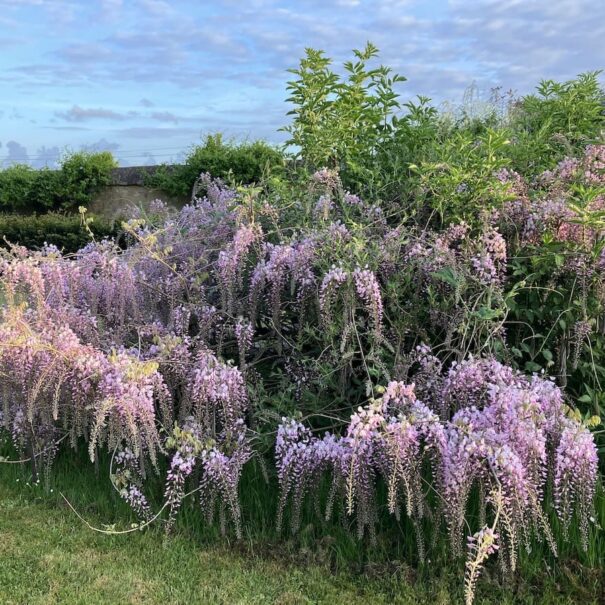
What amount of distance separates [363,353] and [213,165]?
887 centimetres

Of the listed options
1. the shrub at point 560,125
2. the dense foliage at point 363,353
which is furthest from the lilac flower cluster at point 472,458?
the shrub at point 560,125

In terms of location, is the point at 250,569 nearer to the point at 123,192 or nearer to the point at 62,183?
Answer: the point at 123,192

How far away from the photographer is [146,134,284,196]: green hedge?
38.0 feet

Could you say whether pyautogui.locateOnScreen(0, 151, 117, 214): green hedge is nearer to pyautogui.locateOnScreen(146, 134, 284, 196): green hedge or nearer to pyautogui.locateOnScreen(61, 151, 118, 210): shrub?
pyautogui.locateOnScreen(61, 151, 118, 210): shrub

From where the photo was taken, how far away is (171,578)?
9.79 ft

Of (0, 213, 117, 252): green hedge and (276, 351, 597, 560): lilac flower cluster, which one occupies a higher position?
(0, 213, 117, 252): green hedge

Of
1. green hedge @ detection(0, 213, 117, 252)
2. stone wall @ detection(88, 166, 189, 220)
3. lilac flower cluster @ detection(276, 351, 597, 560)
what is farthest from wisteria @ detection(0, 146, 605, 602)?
stone wall @ detection(88, 166, 189, 220)

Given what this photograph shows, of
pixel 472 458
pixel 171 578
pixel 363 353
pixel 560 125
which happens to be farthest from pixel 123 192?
pixel 472 458

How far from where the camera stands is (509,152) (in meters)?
4.74

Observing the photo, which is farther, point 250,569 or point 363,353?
point 363,353

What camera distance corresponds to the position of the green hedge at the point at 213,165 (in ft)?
38.0

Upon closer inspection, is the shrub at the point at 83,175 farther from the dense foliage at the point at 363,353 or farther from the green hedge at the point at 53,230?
the dense foliage at the point at 363,353

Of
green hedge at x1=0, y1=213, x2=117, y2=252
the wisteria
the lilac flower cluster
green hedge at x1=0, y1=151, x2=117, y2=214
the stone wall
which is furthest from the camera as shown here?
green hedge at x1=0, y1=151, x2=117, y2=214

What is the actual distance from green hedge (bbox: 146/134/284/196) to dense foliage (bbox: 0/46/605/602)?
714 cm
